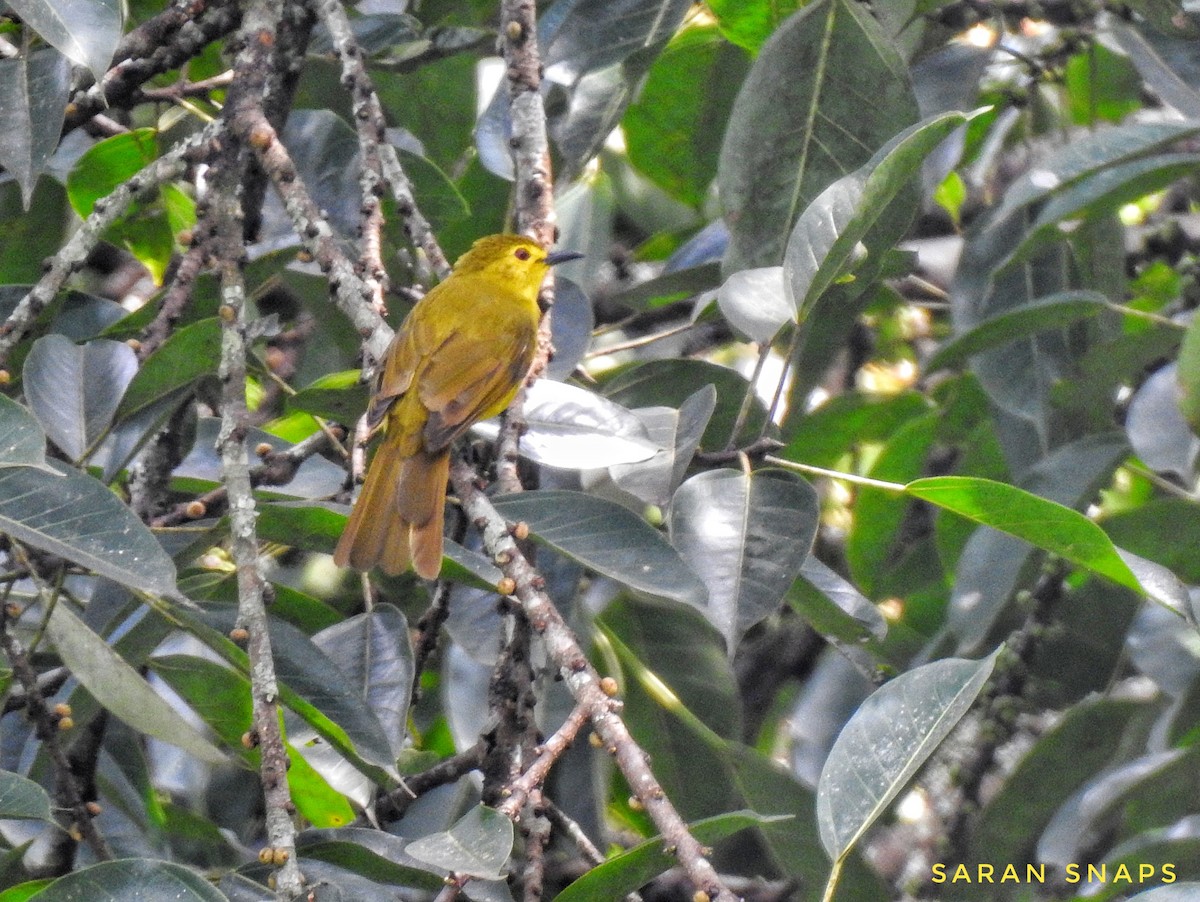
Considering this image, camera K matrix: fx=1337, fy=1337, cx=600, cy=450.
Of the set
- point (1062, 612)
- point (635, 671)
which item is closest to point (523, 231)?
point (635, 671)

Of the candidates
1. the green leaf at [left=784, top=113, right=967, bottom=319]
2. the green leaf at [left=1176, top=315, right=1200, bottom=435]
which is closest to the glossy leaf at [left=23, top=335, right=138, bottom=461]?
the green leaf at [left=784, top=113, right=967, bottom=319]

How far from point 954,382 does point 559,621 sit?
2.44 metres

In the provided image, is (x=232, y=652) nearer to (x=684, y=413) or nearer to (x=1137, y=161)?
(x=684, y=413)

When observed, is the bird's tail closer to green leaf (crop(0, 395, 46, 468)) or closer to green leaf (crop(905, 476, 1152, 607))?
green leaf (crop(0, 395, 46, 468))

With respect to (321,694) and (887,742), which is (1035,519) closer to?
(887,742)

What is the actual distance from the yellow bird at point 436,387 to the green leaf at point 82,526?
466 millimetres

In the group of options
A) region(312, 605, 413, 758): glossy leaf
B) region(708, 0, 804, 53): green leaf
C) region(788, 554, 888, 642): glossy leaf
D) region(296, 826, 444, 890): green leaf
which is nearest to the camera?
region(296, 826, 444, 890): green leaf

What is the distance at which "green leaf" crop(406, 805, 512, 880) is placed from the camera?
146cm

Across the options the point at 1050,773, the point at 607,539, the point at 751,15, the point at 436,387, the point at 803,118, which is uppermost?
the point at 751,15

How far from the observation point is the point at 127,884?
167 centimetres

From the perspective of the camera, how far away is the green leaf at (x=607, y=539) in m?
1.97

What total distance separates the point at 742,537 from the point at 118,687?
0.98 metres

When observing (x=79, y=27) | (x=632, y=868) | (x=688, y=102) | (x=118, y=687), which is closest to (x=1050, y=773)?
(x=632, y=868)

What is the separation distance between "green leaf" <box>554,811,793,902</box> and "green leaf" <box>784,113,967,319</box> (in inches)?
33.8
